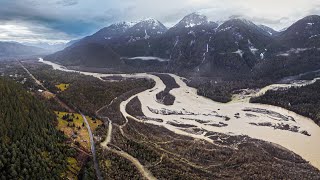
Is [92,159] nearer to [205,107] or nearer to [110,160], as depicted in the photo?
[110,160]

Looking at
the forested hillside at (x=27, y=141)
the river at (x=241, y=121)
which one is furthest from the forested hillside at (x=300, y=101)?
the forested hillside at (x=27, y=141)

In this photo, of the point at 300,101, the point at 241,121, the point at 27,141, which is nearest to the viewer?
the point at 27,141

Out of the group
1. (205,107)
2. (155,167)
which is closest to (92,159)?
(155,167)

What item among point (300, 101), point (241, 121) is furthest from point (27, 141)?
point (300, 101)

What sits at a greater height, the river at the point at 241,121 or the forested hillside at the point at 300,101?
the forested hillside at the point at 300,101

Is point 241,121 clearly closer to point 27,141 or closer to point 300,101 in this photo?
point 300,101

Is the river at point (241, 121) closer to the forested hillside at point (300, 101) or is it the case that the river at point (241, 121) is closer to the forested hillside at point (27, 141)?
the forested hillside at point (300, 101)
